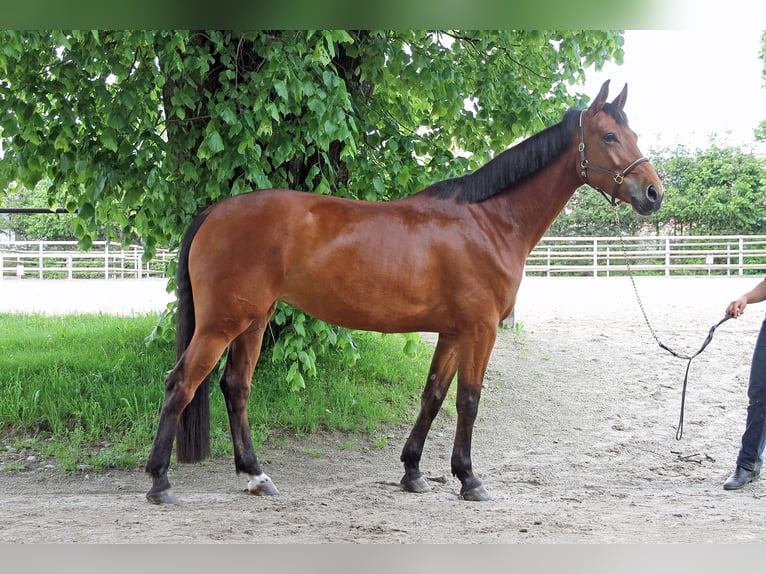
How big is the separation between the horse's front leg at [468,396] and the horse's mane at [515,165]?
2.59ft

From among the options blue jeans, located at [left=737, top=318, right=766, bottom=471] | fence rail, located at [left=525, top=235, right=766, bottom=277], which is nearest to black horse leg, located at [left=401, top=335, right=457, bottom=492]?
blue jeans, located at [left=737, top=318, right=766, bottom=471]

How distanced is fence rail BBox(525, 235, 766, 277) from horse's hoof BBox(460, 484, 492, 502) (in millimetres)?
11700

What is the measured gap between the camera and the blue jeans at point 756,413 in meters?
3.95

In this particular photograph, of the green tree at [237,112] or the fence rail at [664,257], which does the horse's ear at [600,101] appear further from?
the fence rail at [664,257]

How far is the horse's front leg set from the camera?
3.65 meters

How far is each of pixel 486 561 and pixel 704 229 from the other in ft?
51.6

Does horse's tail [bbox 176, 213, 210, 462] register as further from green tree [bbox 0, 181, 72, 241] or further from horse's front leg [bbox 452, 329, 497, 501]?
green tree [bbox 0, 181, 72, 241]

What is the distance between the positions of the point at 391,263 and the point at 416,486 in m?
1.30

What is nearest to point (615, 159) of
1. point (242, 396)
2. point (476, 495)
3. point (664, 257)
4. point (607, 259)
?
point (476, 495)

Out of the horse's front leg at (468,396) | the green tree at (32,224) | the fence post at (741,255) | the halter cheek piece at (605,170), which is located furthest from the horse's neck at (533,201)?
the green tree at (32,224)

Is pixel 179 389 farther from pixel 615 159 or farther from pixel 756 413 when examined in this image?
pixel 756 413

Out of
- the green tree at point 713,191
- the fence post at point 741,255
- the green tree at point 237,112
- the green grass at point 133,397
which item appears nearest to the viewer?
the green tree at point 237,112
